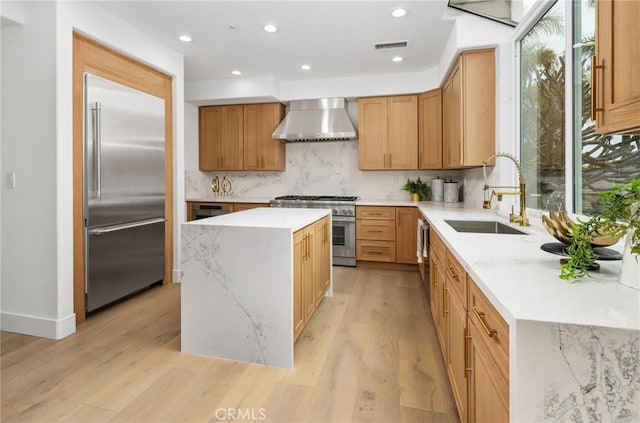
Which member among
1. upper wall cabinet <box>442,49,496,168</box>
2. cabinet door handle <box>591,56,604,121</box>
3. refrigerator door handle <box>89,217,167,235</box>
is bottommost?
refrigerator door handle <box>89,217,167,235</box>

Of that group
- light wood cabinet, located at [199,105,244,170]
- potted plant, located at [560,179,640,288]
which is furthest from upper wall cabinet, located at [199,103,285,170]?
potted plant, located at [560,179,640,288]

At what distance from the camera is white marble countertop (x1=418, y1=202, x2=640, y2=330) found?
77cm

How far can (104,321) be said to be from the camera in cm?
273

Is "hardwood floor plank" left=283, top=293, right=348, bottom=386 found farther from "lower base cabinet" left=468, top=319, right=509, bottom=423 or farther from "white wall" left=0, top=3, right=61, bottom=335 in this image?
"white wall" left=0, top=3, right=61, bottom=335

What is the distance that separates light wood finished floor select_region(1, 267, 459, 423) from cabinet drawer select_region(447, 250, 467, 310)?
2.02 feet

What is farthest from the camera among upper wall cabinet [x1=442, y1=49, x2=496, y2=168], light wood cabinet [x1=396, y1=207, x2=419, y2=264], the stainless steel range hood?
the stainless steel range hood

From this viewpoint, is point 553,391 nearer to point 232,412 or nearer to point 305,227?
point 232,412

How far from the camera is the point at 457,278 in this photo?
157 centimetres

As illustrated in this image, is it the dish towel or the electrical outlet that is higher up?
the electrical outlet

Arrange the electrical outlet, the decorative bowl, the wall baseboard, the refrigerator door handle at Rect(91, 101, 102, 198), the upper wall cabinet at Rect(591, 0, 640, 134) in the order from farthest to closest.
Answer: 1. the refrigerator door handle at Rect(91, 101, 102, 198)
2. the electrical outlet
3. the wall baseboard
4. the decorative bowl
5. the upper wall cabinet at Rect(591, 0, 640, 134)

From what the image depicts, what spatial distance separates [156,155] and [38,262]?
1.40m

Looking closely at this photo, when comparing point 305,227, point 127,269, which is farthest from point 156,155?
point 305,227

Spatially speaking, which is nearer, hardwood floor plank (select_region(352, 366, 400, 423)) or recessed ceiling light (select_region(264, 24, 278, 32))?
hardwood floor plank (select_region(352, 366, 400, 423))

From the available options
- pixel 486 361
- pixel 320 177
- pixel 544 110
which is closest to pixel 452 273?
pixel 486 361
